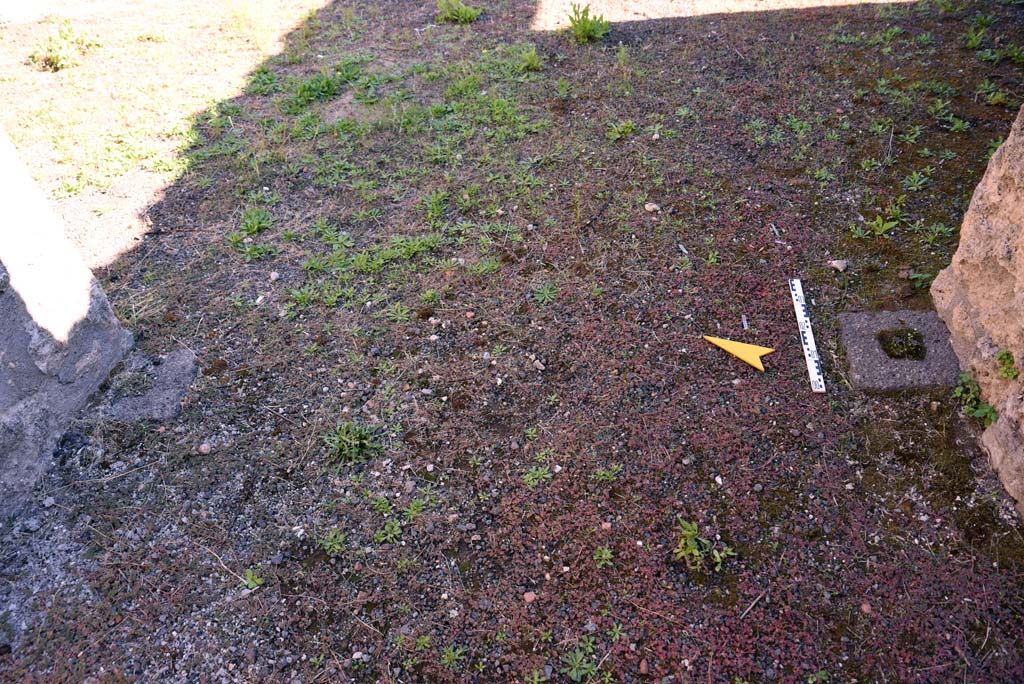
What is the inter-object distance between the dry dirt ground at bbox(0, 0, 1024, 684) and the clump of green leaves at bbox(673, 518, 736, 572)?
0.04 ft

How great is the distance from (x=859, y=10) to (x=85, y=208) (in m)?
6.60

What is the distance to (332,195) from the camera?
15.5 ft

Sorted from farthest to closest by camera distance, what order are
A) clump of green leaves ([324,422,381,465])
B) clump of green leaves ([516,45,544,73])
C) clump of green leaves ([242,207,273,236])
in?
clump of green leaves ([516,45,544,73]) → clump of green leaves ([242,207,273,236]) → clump of green leaves ([324,422,381,465])

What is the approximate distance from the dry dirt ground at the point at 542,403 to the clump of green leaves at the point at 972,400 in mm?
50

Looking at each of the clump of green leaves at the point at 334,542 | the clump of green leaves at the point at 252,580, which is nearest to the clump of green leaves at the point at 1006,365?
the clump of green leaves at the point at 334,542

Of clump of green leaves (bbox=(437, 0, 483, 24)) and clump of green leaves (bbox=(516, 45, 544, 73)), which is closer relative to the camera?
clump of green leaves (bbox=(516, 45, 544, 73))

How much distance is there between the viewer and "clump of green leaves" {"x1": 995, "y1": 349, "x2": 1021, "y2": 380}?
2.80 metres

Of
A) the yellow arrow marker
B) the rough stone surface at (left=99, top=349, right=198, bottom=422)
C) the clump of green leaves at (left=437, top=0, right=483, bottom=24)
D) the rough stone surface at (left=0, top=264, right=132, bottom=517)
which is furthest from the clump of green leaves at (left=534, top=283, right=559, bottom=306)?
the clump of green leaves at (left=437, top=0, right=483, bottom=24)

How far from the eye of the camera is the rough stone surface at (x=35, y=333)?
2971 millimetres

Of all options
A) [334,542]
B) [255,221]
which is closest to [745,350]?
[334,542]

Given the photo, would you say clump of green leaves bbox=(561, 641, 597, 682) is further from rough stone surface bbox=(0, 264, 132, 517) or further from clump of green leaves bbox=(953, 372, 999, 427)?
rough stone surface bbox=(0, 264, 132, 517)

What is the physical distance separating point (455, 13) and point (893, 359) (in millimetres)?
5411

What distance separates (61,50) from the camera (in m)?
6.31

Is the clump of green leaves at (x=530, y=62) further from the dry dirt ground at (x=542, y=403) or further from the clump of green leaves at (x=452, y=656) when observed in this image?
the clump of green leaves at (x=452, y=656)
